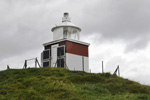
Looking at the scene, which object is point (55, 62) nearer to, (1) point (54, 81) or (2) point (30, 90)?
(1) point (54, 81)

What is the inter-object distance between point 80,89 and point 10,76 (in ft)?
22.5

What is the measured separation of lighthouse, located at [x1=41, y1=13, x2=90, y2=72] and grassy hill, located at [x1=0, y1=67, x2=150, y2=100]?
9.21 ft

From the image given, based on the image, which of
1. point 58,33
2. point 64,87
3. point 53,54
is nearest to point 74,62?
point 53,54

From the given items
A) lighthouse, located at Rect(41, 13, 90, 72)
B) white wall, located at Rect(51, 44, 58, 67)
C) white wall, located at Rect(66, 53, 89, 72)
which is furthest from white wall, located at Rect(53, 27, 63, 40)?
white wall, located at Rect(66, 53, 89, 72)

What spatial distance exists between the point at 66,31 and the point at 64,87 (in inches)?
383

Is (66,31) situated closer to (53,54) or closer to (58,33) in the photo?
(58,33)

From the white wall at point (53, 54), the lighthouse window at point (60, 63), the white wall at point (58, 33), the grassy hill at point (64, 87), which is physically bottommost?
the grassy hill at point (64, 87)

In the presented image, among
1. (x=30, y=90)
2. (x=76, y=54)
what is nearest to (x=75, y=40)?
(x=76, y=54)

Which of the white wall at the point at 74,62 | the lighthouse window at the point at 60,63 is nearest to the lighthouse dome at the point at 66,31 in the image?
the white wall at the point at 74,62

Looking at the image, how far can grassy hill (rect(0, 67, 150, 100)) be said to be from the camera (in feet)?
45.2

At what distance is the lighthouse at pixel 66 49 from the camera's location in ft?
75.9

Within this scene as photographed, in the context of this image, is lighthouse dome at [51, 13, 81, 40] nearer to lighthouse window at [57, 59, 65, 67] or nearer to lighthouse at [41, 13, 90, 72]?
lighthouse at [41, 13, 90, 72]

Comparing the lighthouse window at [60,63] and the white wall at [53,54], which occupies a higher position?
the white wall at [53,54]

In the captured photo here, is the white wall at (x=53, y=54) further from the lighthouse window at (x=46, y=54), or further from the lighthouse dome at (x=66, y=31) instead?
the lighthouse dome at (x=66, y=31)
